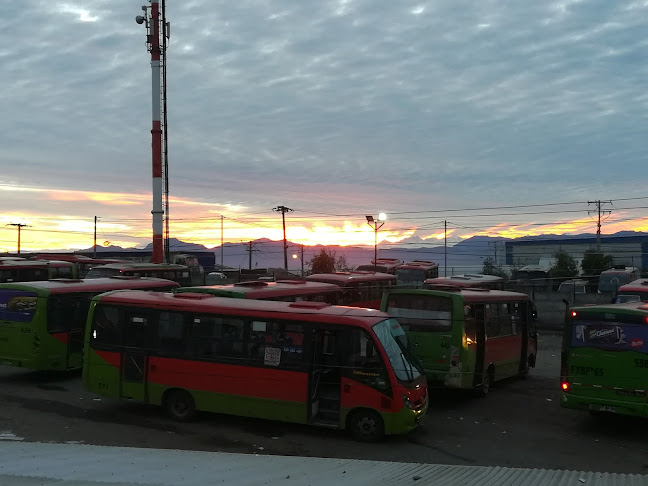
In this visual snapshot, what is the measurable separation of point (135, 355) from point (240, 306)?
8.54 ft

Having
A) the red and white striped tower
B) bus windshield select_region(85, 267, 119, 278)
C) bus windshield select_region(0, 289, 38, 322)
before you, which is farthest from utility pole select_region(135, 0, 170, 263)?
bus windshield select_region(0, 289, 38, 322)

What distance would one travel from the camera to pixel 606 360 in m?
11.4

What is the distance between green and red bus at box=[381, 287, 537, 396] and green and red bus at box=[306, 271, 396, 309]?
7170 millimetres

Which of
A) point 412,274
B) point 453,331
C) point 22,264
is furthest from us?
point 412,274

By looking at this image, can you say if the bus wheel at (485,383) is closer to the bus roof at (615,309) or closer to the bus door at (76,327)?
the bus roof at (615,309)

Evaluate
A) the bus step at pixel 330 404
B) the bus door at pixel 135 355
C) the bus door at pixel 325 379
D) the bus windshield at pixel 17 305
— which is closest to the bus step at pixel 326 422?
the bus door at pixel 325 379

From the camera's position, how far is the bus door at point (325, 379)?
36.1ft

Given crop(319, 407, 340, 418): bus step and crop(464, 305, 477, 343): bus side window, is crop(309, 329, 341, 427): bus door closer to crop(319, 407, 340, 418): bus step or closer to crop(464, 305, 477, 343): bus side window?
crop(319, 407, 340, 418): bus step

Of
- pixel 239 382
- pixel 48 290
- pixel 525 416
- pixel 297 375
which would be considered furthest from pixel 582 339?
pixel 48 290

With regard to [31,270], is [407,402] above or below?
below

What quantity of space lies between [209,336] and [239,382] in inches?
44.6

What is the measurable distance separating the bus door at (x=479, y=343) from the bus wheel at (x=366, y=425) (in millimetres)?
4609

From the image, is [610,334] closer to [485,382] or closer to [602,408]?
[602,408]

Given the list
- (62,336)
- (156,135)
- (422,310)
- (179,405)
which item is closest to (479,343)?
(422,310)
